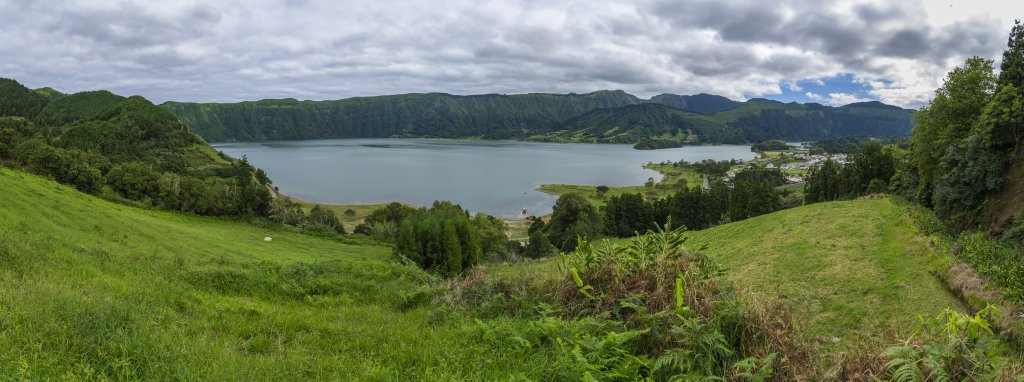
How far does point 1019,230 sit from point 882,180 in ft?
133

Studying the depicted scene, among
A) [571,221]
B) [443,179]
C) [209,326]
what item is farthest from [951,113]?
[443,179]

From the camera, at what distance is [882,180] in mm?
49906

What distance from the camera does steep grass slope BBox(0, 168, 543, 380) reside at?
14.3 ft

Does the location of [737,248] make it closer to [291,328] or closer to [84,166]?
[291,328]

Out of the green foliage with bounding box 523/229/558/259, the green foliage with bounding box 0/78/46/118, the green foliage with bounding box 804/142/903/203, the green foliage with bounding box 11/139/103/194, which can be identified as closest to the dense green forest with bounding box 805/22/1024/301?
the green foliage with bounding box 804/142/903/203

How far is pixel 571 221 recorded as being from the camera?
6662 cm

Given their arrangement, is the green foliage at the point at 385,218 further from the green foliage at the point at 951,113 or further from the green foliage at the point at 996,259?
the green foliage at the point at 996,259

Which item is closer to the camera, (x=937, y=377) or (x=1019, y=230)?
(x=937, y=377)

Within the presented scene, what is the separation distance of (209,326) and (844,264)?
68.7ft

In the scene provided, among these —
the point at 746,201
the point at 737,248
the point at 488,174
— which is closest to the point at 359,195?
the point at 488,174

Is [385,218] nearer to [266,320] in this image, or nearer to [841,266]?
[841,266]

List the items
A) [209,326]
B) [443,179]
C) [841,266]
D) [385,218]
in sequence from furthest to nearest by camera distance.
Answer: [443,179] < [385,218] < [841,266] < [209,326]

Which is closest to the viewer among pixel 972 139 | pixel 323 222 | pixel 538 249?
pixel 972 139

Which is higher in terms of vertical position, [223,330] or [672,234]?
[672,234]
